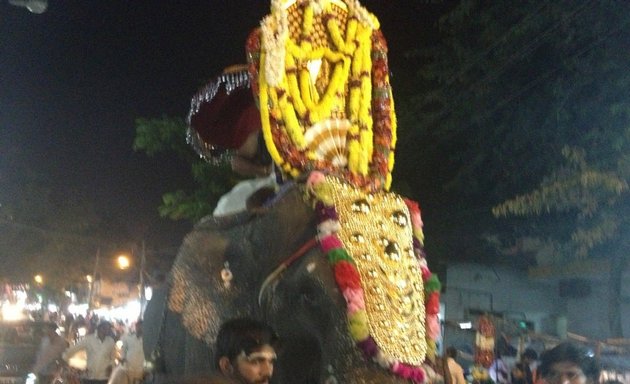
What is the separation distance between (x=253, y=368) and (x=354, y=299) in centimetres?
53

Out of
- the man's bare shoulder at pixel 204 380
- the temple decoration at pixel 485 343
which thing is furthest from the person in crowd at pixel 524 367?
the man's bare shoulder at pixel 204 380

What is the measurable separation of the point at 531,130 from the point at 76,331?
1312 cm

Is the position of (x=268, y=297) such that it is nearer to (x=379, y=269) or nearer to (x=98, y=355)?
(x=379, y=269)

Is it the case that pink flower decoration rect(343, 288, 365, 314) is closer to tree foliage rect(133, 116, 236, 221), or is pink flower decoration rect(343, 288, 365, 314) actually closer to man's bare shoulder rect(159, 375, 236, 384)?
man's bare shoulder rect(159, 375, 236, 384)

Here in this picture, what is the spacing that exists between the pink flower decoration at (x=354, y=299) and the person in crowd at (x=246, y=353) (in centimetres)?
36

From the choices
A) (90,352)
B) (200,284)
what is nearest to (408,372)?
(200,284)

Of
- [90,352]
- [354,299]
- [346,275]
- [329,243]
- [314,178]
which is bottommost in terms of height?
[90,352]

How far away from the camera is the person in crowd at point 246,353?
299 centimetres

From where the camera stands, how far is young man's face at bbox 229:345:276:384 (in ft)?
9.78

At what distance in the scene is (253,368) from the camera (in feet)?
9.80

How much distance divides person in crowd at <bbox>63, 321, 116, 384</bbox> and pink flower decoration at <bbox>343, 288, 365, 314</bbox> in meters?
6.71

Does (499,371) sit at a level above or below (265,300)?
below

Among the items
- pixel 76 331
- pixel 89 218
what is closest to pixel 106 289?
pixel 89 218

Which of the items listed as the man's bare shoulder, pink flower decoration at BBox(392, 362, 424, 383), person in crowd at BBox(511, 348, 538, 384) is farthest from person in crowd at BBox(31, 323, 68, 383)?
pink flower decoration at BBox(392, 362, 424, 383)
